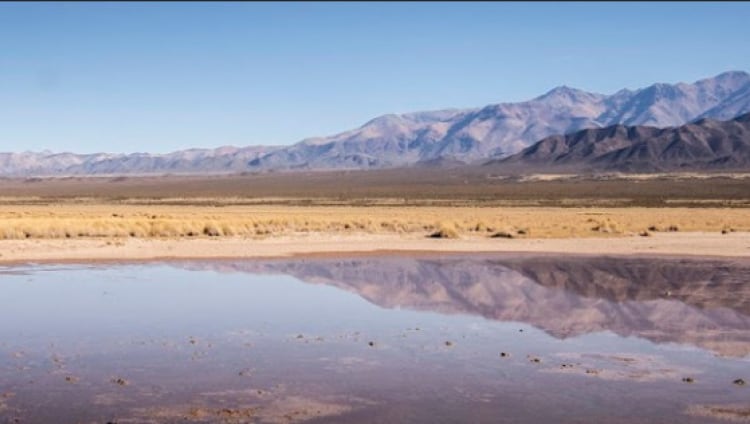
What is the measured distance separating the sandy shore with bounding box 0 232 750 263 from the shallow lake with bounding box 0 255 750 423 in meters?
4.95

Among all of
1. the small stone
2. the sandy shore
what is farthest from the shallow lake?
the sandy shore

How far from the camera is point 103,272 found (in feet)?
80.9

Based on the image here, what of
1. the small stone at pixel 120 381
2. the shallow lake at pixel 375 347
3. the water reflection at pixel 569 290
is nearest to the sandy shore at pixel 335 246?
the water reflection at pixel 569 290

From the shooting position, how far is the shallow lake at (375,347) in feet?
33.7

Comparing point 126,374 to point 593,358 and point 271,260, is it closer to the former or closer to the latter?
point 593,358

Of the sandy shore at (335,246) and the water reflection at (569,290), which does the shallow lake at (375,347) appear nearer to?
the water reflection at (569,290)

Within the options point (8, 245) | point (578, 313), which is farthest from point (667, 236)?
point (8, 245)

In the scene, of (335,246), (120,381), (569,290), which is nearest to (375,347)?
(120,381)

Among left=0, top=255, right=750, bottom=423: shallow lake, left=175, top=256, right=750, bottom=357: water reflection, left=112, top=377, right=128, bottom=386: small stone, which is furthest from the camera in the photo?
left=175, top=256, right=750, bottom=357: water reflection

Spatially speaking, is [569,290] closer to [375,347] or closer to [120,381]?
[375,347]

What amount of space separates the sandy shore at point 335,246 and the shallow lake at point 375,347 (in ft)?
16.2

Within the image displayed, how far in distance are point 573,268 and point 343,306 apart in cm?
944

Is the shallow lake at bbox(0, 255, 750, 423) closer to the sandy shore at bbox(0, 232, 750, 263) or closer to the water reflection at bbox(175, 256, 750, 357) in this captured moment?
the water reflection at bbox(175, 256, 750, 357)

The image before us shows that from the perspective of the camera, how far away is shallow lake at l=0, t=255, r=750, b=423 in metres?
10.3
